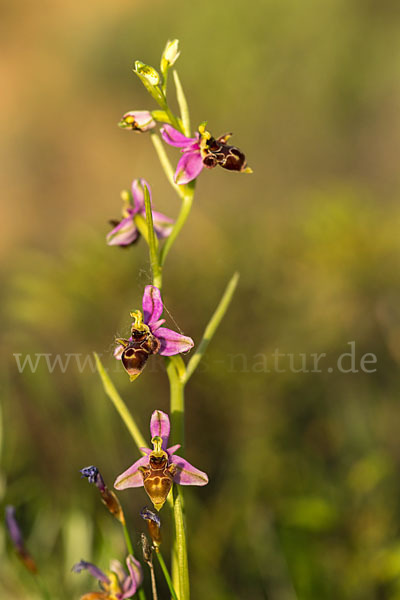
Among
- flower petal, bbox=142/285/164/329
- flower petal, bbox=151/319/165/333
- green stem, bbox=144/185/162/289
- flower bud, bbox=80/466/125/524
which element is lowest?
flower bud, bbox=80/466/125/524

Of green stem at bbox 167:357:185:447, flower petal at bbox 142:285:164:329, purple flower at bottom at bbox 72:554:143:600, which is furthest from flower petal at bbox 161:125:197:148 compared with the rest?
purple flower at bottom at bbox 72:554:143:600

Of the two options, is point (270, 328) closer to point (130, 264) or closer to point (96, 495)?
point (130, 264)

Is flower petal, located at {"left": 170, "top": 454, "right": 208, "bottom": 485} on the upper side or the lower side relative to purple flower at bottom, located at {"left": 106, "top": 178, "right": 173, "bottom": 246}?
lower

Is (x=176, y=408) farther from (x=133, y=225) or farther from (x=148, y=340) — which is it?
(x=133, y=225)

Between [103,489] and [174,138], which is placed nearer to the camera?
[103,489]

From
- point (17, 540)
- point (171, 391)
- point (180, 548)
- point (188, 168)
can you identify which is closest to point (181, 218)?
point (188, 168)

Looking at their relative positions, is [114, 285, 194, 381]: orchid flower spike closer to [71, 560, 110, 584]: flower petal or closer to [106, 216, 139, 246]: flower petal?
[106, 216, 139, 246]: flower petal
